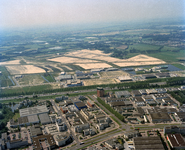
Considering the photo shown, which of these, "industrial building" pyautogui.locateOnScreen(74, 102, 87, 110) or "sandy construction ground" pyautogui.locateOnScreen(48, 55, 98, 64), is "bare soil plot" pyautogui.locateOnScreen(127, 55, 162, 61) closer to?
"sandy construction ground" pyautogui.locateOnScreen(48, 55, 98, 64)

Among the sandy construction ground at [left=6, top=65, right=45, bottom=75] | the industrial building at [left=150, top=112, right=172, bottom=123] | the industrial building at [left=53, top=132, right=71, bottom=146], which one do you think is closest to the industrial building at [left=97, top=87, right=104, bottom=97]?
the industrial building at [left=150, top=112, right=172, bottom=123]

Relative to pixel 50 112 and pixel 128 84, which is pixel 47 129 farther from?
pixel 128 84

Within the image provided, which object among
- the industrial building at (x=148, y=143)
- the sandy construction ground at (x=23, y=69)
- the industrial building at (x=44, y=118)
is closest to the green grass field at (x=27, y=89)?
the industrial building at (x=44, y=118)

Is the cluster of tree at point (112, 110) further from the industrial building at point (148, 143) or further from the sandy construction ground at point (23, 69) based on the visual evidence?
the sandy construction ground at point (23, 69)

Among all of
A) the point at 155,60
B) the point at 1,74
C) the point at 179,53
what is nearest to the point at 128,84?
the point at 155,60

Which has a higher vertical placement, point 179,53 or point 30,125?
point 179,53

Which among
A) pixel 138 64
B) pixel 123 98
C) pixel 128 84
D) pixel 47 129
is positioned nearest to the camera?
pixel 47 129
